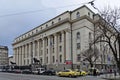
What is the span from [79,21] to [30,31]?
153ft

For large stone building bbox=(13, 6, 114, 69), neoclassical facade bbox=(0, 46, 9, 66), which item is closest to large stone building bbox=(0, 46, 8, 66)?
neoclassical facade bbox=(0, 46, 9, 66)

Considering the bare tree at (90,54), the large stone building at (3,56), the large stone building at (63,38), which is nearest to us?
the bare tree at (90,54)

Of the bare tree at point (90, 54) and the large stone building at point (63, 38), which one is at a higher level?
the large stone building at point (63, 38)

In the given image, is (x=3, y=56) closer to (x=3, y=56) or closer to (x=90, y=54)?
(x=3, y=56)

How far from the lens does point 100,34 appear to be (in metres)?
42.9

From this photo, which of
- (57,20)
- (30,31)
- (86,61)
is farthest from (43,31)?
(86,61)

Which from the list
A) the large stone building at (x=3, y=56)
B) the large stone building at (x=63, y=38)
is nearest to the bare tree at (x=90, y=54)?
the large stone building at (x=63, y=38)

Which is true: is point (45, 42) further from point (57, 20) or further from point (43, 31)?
point (57, 20)

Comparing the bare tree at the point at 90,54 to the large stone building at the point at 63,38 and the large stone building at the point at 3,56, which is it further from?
the large stone building at the point at 3,56

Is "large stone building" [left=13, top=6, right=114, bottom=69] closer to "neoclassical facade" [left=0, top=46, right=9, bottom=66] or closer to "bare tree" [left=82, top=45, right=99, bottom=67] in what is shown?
"bare tree" [left=82, top=45, right=99, bottom=67]

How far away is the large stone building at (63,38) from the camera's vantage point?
297 feet

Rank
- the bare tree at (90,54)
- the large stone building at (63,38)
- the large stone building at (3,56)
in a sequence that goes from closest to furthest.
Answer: the bare tree at (90,54) → the large stone building at (63,38) → the large stone building at (3,56)

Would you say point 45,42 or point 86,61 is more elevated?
point 45,42

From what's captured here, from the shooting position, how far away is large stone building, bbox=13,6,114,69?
9062 cm
